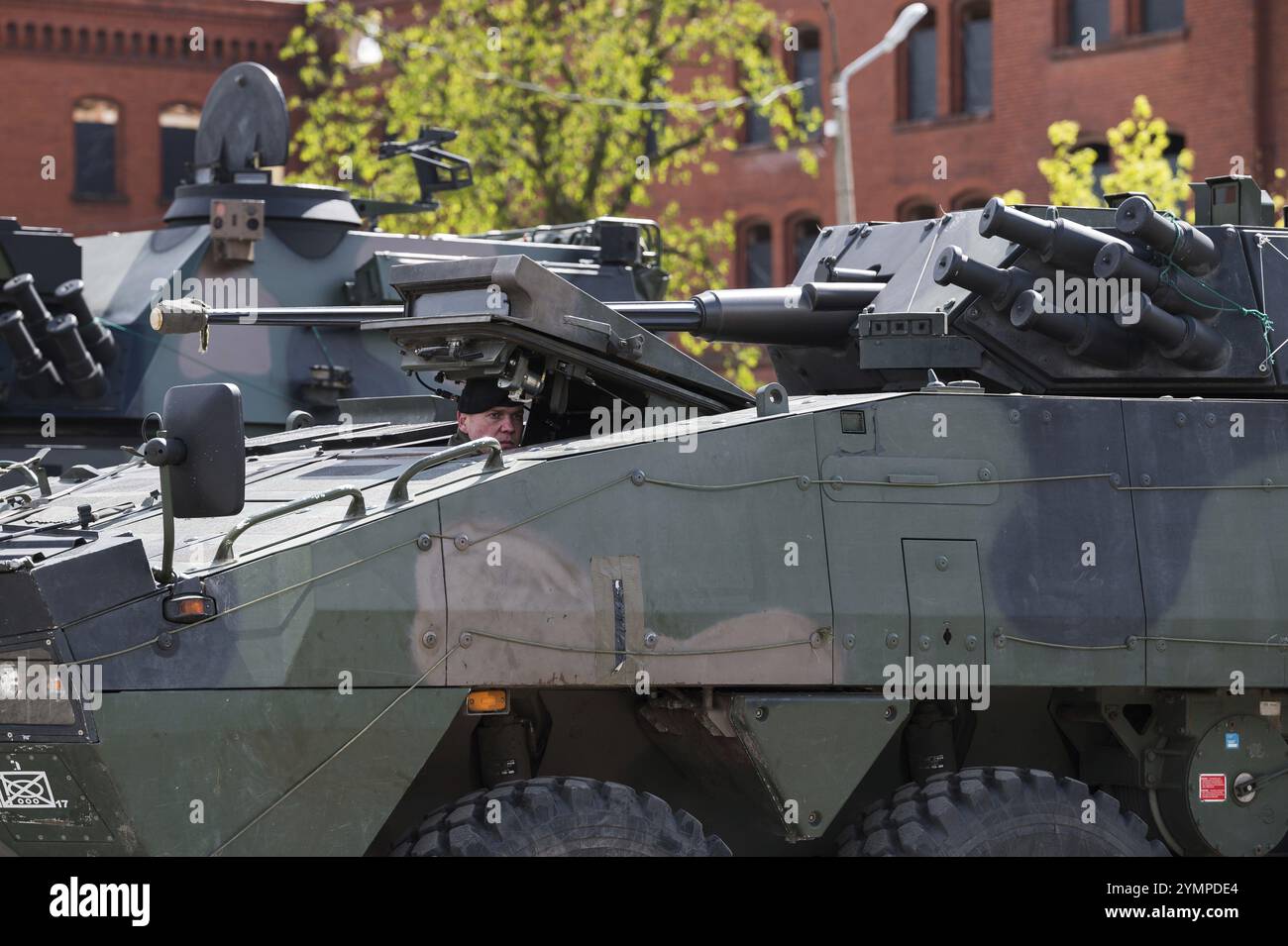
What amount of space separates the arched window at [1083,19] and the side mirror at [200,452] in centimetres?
2495

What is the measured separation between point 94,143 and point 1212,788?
34819mm

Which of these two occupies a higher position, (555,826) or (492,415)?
(492,415)

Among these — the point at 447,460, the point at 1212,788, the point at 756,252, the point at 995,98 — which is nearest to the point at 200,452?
the point at 447,460

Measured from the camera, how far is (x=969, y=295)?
24.0 feet

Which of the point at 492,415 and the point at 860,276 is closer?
the point at 492,415

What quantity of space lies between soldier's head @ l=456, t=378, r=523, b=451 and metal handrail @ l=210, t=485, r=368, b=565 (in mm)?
931

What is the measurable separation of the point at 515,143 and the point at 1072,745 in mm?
20826

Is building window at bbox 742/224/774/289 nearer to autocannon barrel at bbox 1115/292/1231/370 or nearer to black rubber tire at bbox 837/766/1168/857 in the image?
autocannon barrel at bbox 1115/292/1231/370

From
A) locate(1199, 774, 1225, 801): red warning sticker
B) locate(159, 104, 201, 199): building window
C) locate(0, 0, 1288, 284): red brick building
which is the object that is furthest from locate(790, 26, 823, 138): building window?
locate(1199, 774, 1225, 801): red warning sticker

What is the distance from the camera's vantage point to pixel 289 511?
19.5 feet

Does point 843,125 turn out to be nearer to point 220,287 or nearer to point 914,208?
point 220,287

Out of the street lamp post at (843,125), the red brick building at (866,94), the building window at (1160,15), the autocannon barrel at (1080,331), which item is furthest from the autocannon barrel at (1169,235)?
the building window at (1160,15)

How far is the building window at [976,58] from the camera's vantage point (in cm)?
3100

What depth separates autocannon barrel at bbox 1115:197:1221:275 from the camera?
23.1 feet
